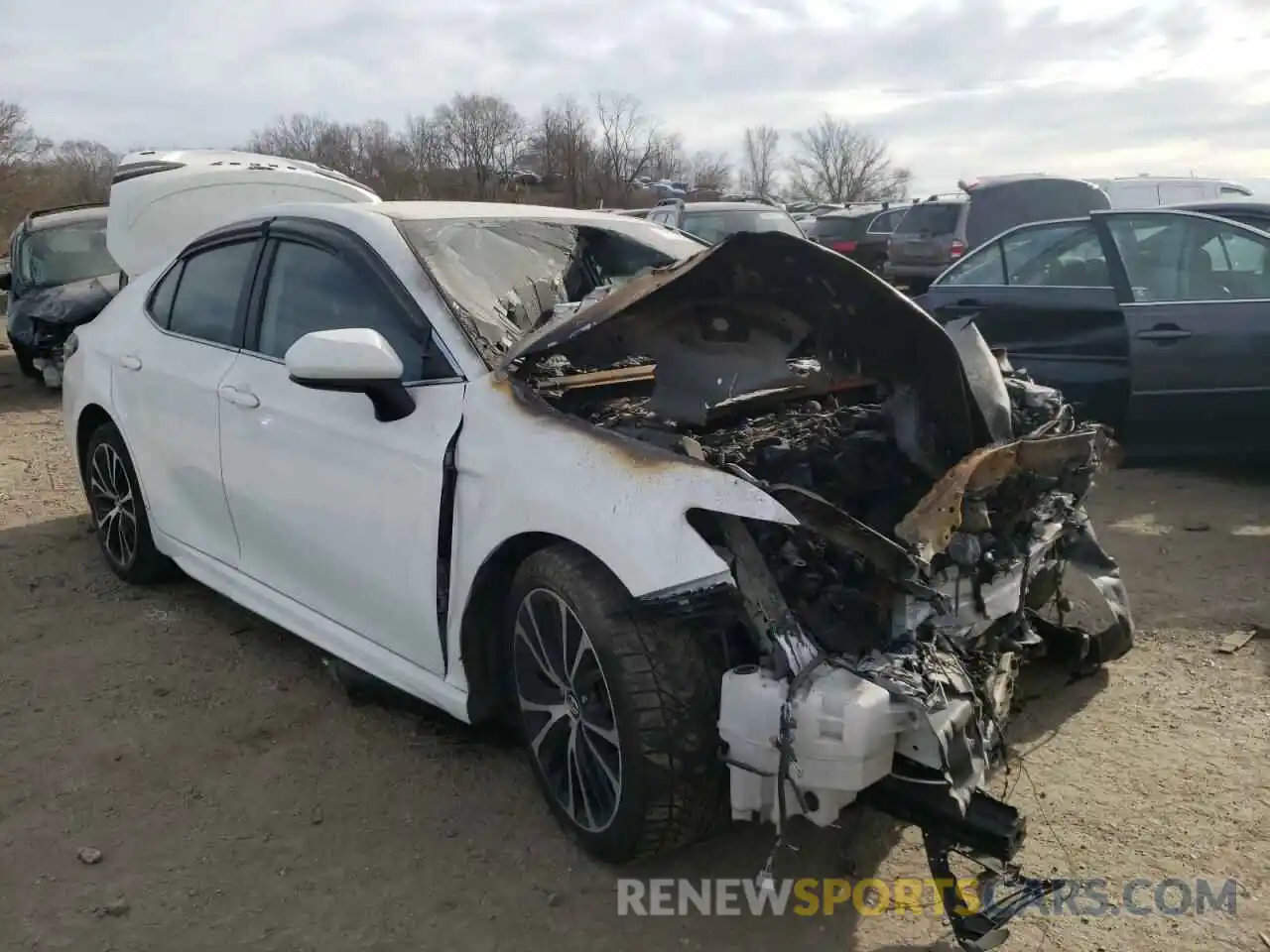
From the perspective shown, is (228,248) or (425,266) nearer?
(425,266)

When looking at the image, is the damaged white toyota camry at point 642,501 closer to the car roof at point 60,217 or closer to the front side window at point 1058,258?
the front side window at point 1058,258

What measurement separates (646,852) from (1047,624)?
170 centimetres

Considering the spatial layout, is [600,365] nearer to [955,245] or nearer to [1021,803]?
[1021,803]

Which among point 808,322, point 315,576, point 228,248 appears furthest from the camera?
point 228,248

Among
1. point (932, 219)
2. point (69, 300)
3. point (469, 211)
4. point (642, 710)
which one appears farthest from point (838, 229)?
point (642, 710)

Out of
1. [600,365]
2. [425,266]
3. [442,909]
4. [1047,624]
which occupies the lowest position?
[442,909]

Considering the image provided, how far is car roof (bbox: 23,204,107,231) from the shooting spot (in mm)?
12125

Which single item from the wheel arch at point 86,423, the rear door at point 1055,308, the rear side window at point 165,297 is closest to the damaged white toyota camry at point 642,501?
the rear side window at point 165,297

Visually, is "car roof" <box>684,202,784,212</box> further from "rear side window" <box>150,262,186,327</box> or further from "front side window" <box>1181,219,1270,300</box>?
"rear side window" <box>150,262,186,327</box>

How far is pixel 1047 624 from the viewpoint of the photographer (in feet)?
12.0

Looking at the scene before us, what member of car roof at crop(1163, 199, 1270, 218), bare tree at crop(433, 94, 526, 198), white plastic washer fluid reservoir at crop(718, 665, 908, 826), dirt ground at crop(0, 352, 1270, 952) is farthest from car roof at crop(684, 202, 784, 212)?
bare tree at crop(433, 94, 526, 198)

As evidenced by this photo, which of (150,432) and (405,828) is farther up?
(150,432)

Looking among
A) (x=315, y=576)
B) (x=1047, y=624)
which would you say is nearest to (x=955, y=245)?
(x=1047, y=624)

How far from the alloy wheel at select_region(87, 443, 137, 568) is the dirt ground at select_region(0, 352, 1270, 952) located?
442 millimetres
